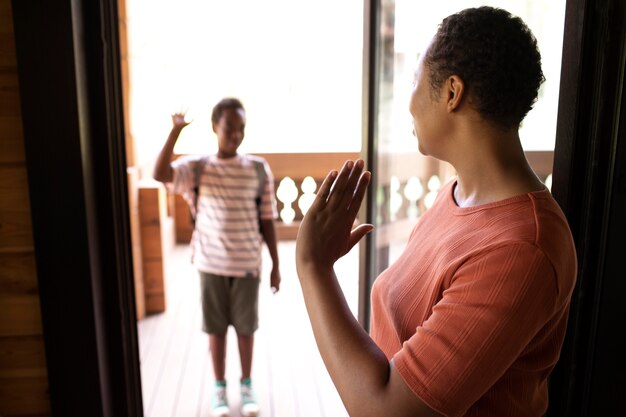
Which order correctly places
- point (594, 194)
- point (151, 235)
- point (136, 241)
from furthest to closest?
1. point (151, 235)
2. point (136, 241)
3. point (594, 194)

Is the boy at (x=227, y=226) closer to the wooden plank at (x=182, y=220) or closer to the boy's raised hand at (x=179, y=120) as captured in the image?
the boy's raised hand at (x=179, y=120)

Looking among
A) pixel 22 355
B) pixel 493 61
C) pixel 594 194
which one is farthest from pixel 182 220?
pixel 493 61

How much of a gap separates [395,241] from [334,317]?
1.37 metres

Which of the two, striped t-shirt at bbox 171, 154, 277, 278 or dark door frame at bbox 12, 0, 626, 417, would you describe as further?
striped t-shirt at bbox 171, 154, 277, 278

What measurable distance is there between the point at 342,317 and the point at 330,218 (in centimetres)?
14

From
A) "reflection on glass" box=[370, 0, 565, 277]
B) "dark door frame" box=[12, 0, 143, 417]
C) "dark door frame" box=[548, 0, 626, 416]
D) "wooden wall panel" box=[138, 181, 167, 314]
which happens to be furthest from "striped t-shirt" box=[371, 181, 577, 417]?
"wooden wall panel" box=[138, 181, 167, 314]

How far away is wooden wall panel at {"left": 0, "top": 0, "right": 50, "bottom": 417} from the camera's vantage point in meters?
1.10

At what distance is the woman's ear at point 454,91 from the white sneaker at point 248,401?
1788 mm

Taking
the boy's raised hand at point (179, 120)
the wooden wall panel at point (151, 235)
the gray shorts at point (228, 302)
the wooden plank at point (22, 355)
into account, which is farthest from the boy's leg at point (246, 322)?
the wooden wall panel at point (151, 235)

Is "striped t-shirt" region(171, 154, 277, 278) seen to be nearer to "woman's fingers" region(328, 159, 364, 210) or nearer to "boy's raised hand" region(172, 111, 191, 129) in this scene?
"boy's raised hand" region(172, 111, 191, 129)

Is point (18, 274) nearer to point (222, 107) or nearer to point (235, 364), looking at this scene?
point (222, 107)

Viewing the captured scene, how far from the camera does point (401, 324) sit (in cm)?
78

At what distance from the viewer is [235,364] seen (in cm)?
262

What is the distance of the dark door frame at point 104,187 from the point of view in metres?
1.03
